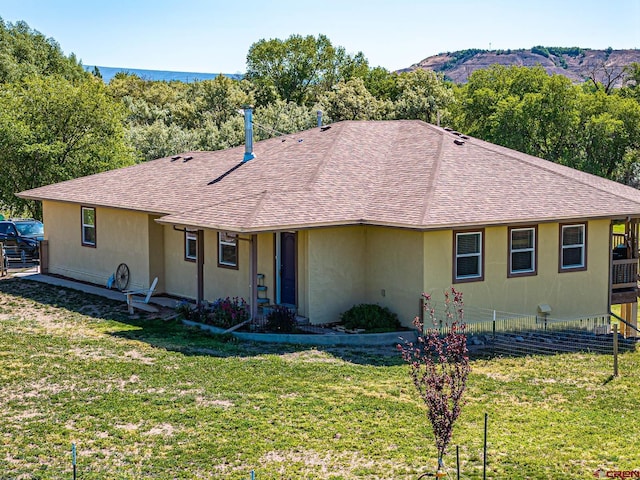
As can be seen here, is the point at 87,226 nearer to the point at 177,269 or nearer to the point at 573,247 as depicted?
the point at 177,269

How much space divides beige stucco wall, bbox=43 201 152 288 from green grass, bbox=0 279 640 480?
5.67m

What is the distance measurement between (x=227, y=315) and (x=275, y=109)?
135 feet

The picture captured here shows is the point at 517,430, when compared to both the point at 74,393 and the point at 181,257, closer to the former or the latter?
the point at 74,393

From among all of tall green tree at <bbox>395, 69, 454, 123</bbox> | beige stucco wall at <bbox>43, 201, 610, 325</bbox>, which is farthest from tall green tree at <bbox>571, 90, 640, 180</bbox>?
beige stucco wall at <bbox>43, 201, 610, 325</bbox>

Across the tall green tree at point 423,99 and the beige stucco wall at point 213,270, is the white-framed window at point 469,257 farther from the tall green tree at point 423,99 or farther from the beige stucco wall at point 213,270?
the tall green tree at point 423,99

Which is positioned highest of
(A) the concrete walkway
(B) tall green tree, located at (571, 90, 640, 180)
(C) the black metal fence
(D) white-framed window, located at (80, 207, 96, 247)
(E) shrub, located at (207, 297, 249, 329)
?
(B) tall green tree, located at (571, 90, 640, 180)

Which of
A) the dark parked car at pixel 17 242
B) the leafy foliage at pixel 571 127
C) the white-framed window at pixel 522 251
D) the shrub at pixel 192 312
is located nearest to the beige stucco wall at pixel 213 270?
the shrub at pixel 192 312

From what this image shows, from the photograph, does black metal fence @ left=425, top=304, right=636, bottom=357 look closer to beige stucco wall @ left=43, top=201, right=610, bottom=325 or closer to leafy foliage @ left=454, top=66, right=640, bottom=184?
beige stucco wall @ left=43, top=201, right=610, bottom=325

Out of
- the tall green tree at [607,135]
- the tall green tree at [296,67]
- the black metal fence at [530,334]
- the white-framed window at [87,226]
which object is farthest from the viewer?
the tall green tree at [296,67]

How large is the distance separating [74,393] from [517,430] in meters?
6.99

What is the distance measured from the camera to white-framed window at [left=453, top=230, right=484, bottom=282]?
60.3ft

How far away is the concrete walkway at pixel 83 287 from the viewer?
21.8 metres

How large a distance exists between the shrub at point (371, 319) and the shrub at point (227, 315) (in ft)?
7.93

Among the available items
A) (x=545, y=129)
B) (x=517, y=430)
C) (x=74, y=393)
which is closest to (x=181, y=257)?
(x=74, y=393)
